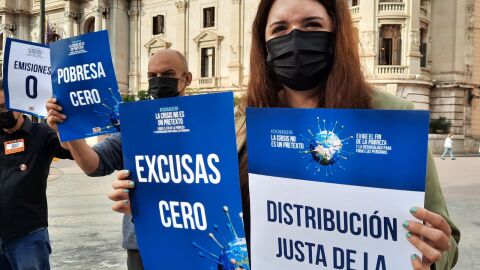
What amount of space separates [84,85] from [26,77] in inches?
50.3

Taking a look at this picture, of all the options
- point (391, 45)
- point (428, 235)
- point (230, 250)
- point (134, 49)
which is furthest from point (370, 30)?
point (428, 235)

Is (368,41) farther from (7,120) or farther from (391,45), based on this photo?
(7,120)

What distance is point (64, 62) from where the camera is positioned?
2.75 metres

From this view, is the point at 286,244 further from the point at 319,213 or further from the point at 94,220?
the point at 94,220

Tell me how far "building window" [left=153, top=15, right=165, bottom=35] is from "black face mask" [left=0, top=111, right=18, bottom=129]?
3405 centimetres

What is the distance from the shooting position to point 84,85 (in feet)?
8.95

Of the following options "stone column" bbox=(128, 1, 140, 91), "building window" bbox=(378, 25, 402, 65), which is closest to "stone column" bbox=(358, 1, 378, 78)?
"building window" bbox=(378, 25, 402, 65)

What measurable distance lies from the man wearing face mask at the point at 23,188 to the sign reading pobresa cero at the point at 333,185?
247cm

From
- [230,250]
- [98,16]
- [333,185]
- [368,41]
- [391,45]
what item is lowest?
[230,250]

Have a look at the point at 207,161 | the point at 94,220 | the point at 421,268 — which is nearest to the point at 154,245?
the point at 207,161

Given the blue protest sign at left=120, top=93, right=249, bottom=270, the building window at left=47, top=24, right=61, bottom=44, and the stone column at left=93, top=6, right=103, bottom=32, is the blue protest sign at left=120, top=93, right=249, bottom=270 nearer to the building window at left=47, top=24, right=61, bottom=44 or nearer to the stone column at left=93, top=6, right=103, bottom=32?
the building window at left=47, top=24, right=61, bottom=44

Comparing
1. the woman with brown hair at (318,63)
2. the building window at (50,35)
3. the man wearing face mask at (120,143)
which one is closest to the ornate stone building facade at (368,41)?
the building window at (50,35)

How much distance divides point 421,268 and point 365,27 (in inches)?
1068

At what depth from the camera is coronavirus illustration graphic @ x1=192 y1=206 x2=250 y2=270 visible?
1543 millimetres
